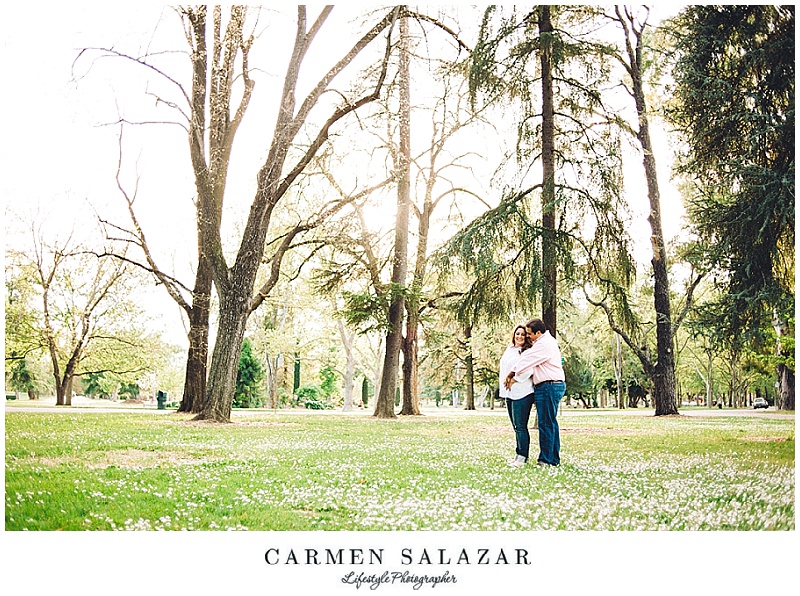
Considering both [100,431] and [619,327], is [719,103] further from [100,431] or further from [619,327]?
[100,431]

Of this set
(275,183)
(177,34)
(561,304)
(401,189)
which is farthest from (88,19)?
(561,304)

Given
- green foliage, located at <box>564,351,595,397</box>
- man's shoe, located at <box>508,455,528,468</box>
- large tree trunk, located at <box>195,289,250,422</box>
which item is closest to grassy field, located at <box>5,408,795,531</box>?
man's shoe, located at <box>508,455,528,468</box>

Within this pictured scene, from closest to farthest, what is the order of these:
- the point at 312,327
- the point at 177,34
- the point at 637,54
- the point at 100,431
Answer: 1. the point at 100,431
2. the point at 637,54
3. the point at 177,34
4. the point at 312,327

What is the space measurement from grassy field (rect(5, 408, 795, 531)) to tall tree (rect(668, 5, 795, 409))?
0.76m

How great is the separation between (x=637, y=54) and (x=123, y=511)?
16.8 ft

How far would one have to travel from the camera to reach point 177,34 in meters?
6.23

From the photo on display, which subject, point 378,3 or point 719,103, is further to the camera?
point 378,3

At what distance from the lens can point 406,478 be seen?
478 cm

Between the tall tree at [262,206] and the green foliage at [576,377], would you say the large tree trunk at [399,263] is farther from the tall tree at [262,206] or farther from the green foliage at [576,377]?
the green foliage at [576,377]

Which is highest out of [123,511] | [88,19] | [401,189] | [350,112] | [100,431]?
[88,19]

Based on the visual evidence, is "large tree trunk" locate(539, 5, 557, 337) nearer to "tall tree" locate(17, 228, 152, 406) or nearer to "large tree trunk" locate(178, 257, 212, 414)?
"large tree trunk" locate(178, 257, 212, 414)

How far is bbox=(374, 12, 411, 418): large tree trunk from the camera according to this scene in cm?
624

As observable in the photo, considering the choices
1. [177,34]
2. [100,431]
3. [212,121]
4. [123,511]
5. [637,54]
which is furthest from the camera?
[212,121]

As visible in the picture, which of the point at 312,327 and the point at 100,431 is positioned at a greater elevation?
the point at 312,327
